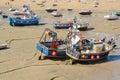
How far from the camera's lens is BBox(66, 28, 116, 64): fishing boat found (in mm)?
29125

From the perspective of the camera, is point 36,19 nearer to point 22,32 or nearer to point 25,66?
point 22,32

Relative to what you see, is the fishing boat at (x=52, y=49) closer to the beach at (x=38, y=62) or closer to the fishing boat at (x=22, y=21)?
the beach at (x=38, y=62)

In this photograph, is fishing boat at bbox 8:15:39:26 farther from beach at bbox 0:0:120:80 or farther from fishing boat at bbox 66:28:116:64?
fishing boat at bbox 66:28:116:64

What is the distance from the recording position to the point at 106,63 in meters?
29.9

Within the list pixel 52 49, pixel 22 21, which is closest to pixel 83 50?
pixel 52 49

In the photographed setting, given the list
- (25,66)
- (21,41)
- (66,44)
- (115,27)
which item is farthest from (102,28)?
(25,66)

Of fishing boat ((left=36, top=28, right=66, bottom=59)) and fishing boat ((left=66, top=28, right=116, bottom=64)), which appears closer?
fishing boat ((left=66, top=28, right=116, bottom=64))

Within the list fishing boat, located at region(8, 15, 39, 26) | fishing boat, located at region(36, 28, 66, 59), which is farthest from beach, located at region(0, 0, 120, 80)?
fishing boat, located at region(8, 15, 39, 26)

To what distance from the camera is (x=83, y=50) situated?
100ft

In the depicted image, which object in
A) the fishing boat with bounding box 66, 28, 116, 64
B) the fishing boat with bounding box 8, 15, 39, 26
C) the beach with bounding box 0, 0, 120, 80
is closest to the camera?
the beach with bounding box 0, 0, 120, 80

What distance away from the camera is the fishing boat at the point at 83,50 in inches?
1147

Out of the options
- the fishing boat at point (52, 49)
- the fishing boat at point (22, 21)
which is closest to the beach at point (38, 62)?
the fishing boat at point (52, 49)

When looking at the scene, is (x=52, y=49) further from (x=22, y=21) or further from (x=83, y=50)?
(x=22, y=21)

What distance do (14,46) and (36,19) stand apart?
17.9 meters
